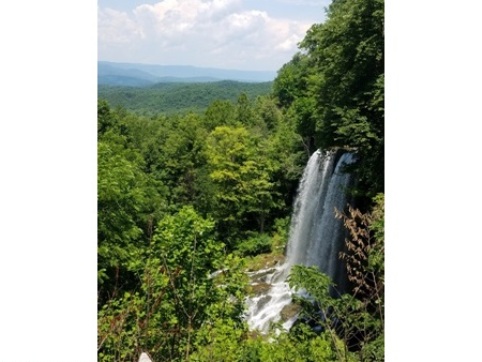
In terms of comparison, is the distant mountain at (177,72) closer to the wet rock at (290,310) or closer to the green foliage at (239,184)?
the wet rock at (290,310)

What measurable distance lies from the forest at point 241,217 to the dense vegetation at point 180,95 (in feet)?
8.56

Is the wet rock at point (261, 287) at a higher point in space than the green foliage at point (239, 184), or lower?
lower

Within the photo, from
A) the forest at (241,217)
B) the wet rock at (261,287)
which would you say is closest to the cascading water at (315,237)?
the wet rock at (261,287)

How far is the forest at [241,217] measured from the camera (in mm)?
2289

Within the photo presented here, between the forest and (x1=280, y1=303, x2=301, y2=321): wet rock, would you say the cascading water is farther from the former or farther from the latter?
the forest

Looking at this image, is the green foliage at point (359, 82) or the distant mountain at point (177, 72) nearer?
the distant mountain at point (177, 72)

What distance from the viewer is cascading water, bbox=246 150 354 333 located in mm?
6551

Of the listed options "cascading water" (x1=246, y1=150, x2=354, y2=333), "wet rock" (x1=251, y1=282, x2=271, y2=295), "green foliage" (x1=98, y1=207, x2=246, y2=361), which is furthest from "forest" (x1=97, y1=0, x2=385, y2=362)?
"wet rock" (x1=251, y1=282, x2=271, y2=295)

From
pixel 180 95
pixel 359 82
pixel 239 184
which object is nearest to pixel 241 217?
pixel 239 184

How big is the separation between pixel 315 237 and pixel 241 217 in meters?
4.25

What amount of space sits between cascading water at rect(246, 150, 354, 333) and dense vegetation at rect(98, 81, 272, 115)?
9.06 meters
